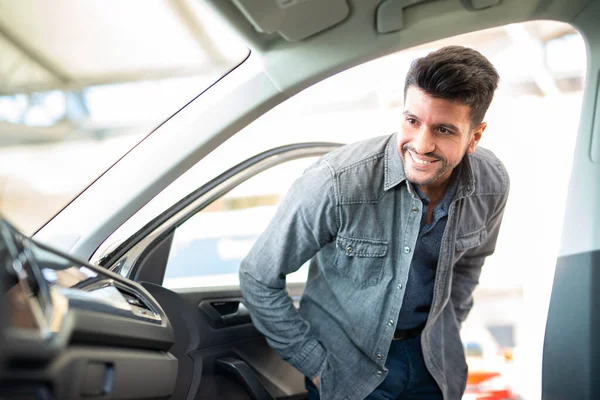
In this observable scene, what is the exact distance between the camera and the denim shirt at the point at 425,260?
1.97 m

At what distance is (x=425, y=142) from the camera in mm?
1733

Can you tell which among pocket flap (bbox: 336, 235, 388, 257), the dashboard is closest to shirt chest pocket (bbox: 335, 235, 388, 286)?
pocket flap (bbox: 336, 235, 388, 257)

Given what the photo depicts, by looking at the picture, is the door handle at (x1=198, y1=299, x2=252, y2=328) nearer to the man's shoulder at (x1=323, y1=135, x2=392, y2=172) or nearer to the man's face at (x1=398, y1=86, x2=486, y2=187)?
the man's shoulder at (x1=323, y1=135, x2=392, y2=172)

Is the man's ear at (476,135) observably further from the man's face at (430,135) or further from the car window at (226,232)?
the car window at (226,232)

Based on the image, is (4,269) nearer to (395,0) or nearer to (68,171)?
(395,0)

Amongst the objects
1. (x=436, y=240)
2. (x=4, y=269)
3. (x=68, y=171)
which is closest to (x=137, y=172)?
(x=4, y=269)

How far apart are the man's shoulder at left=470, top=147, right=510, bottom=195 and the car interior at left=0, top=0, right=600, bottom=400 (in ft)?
1.36

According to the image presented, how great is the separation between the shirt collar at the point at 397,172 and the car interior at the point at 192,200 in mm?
365

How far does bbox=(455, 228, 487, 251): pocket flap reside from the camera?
6.72 ft

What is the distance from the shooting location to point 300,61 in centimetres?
160

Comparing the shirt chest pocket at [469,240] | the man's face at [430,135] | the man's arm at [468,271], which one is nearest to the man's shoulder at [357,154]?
the man's face at [430,135]

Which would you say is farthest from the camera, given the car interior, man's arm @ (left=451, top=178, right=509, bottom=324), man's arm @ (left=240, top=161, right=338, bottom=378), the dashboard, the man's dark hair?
man's arm @ (left=451, top=178, right=509, bottom=324)

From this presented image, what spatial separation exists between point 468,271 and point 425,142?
79 centimetres

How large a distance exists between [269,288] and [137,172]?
0.60 m
